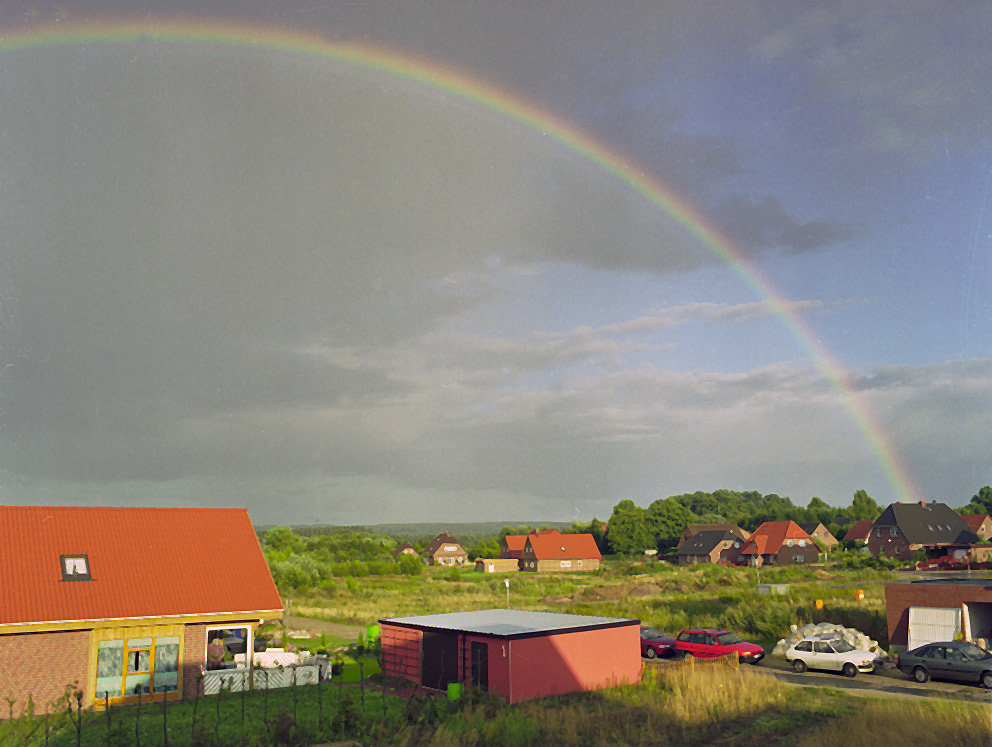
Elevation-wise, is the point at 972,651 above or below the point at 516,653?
below

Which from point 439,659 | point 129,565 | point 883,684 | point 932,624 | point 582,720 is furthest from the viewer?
point 932,624

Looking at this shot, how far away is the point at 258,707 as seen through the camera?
919 inches

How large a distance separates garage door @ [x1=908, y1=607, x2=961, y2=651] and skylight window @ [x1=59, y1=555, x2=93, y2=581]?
101 feet

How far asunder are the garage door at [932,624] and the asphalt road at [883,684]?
111 inches

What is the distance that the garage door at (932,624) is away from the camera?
1168 inches

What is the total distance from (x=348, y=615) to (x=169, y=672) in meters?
28.1

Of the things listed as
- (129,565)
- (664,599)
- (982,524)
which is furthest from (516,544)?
(129,565)

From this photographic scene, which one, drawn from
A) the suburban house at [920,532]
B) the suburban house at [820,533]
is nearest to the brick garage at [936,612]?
the suburban house at [920,532]

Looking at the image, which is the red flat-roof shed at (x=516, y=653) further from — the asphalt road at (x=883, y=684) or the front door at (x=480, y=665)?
the asphalt road at (x=883, y=684)

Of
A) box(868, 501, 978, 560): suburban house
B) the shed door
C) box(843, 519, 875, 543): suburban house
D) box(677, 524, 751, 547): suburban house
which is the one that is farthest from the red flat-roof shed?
box(843, 519, 875, 543): suburban house

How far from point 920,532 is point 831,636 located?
7824 cm

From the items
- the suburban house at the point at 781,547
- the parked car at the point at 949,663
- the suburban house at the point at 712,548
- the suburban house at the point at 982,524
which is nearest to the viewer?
the parked car at the point at 949,663

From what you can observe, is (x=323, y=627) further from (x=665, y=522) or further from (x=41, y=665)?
(x=665, y=522)

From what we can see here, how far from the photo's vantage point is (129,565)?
1010 inches
